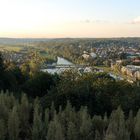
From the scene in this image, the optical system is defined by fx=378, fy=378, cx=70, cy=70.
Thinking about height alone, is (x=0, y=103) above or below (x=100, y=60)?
above

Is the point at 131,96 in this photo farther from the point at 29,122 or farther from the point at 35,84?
the point at 35,84

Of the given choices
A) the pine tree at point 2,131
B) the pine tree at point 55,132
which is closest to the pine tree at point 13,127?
the pine tree at point 2,131

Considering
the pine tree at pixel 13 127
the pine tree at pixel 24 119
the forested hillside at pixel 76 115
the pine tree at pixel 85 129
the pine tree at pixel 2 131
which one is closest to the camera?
the pine tree at pixel 2 131

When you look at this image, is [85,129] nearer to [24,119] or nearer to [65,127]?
[65,127]

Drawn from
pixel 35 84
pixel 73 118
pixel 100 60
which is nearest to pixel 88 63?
pixel 100 60

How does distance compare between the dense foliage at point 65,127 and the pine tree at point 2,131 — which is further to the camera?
the pine tree at point 2,131

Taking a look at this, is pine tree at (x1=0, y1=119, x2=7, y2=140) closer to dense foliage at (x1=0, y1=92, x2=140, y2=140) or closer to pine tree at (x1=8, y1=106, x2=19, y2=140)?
dense foliage at (x1=0, y1=92, x2=140, y2=140)

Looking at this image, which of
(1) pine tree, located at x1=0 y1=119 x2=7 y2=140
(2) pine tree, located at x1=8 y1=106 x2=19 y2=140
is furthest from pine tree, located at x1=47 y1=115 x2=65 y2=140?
(1) pine tree, located at x1=0 y1=119 x2=7 y2=140

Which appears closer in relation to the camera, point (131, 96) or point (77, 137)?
point (77, 137)

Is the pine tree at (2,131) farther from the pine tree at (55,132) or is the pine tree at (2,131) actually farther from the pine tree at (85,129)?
the pine tree at (85,129)

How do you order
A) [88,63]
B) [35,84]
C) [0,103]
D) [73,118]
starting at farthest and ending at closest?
[88,63], [35,84], [0,103], [73,118]

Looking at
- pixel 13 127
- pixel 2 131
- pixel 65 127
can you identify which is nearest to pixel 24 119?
pixel 13 127
